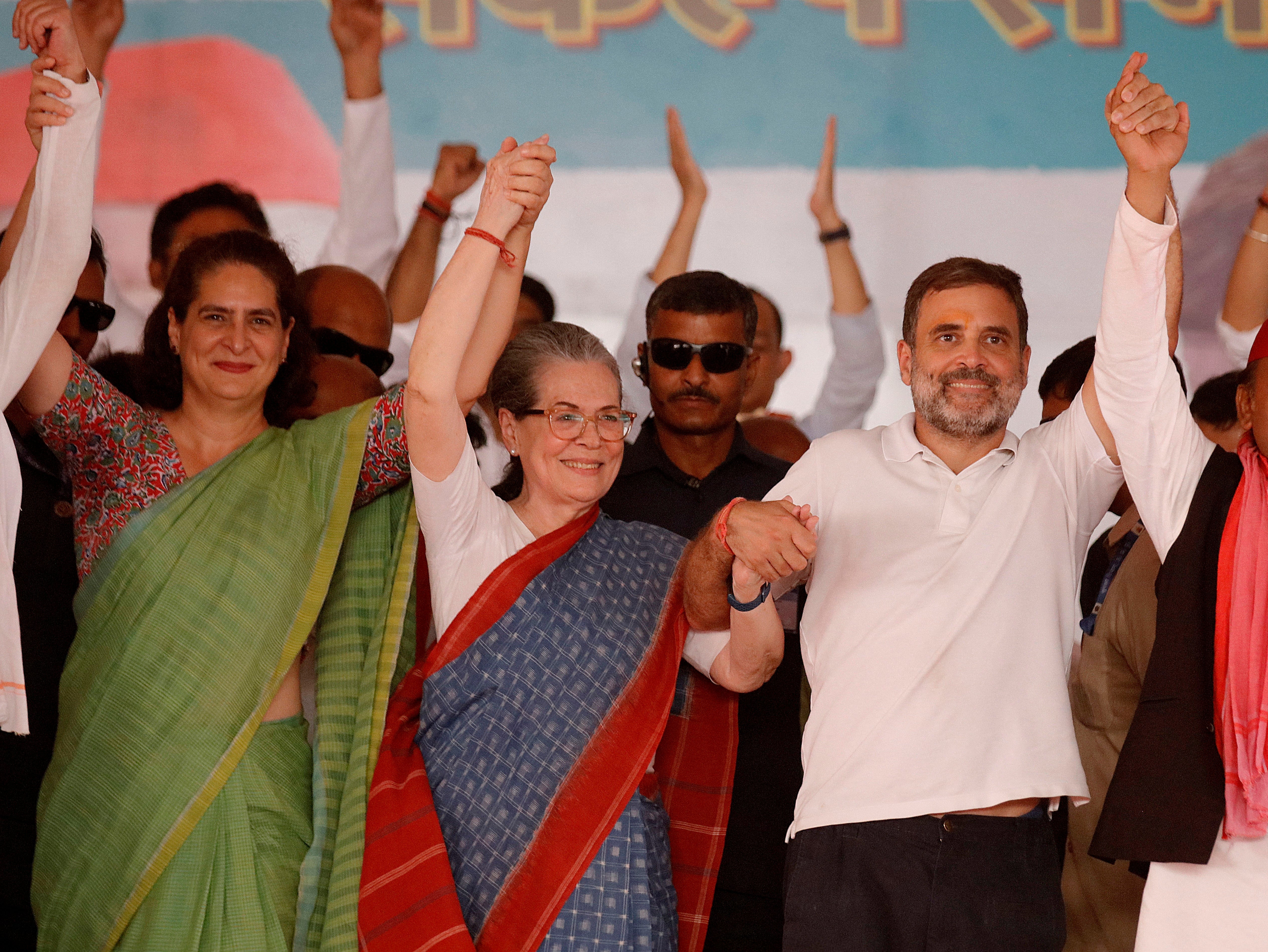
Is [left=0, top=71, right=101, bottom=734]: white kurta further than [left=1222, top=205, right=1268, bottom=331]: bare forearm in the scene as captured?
No

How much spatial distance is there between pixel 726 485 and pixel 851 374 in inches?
70.2

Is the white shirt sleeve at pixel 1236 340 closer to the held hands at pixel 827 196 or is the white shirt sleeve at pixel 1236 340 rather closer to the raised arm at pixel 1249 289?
the raised arm at pixel 1249 289

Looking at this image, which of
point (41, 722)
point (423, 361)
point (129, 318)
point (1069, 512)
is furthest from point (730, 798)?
point (129, 318)

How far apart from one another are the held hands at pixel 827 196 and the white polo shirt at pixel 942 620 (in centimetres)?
238

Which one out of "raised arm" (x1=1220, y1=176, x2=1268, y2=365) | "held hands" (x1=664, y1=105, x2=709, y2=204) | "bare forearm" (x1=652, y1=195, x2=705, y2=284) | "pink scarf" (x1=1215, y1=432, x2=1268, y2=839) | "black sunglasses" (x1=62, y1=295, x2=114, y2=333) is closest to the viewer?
"pink scarf" (x1=1215, y1=432, x2=1268, y2=839)

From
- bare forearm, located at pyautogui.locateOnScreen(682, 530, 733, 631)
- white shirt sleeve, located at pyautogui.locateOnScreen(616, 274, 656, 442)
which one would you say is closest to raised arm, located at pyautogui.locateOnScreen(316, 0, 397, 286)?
white shirt sleeve, located at pyautogui.locateOnScreen(616, 274, 656, 442)

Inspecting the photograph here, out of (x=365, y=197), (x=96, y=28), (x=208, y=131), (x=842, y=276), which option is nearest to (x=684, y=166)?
(x=842, y=276)

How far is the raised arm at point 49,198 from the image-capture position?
7.68ft

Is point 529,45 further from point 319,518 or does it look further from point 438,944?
point 438,944

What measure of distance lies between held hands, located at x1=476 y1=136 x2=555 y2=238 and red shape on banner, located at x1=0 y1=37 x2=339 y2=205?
2.90 metres

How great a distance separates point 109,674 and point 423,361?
2.74ft

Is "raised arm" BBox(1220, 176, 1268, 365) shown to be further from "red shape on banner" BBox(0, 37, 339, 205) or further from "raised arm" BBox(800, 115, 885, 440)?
"red shape on banner" BBox(0, 37, 339, 205)

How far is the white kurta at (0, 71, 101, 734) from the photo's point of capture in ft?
7.67

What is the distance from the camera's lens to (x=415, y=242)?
15.3 ft
